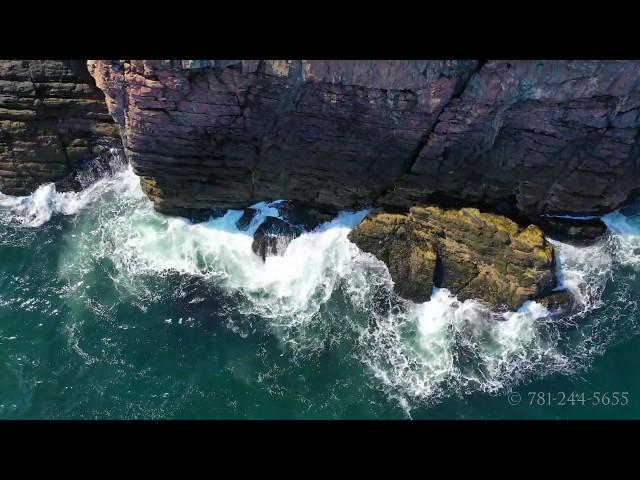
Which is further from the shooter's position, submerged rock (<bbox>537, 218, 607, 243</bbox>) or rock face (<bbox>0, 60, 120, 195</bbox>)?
→ submerged rock (<bbox>537, 218, 607, 243</bbox>)

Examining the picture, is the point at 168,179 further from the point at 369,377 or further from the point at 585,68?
the point at 585,68

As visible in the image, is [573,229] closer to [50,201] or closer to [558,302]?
[558,302]

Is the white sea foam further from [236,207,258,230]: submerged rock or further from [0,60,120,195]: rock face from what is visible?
[236,207,258,230]: submerged rock

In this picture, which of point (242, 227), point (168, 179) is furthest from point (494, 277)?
point (168, 179)

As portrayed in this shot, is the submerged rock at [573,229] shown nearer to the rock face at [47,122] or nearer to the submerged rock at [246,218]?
the submerged rock at [246,218]

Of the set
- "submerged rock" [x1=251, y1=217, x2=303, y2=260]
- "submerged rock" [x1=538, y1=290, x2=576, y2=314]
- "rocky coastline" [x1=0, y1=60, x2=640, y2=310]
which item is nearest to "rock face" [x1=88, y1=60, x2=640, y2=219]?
"rocky coastline" [x1=0, y1=60, x2=640, y2=310]

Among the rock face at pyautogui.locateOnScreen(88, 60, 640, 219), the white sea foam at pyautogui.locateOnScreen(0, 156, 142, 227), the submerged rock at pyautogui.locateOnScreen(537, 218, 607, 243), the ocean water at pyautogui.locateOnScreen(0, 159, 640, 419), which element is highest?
the rock face at pyautogui.locateOnScreen(88, 60, 640, 219)

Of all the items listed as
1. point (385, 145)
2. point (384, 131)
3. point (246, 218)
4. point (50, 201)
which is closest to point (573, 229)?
point (385, 145)
